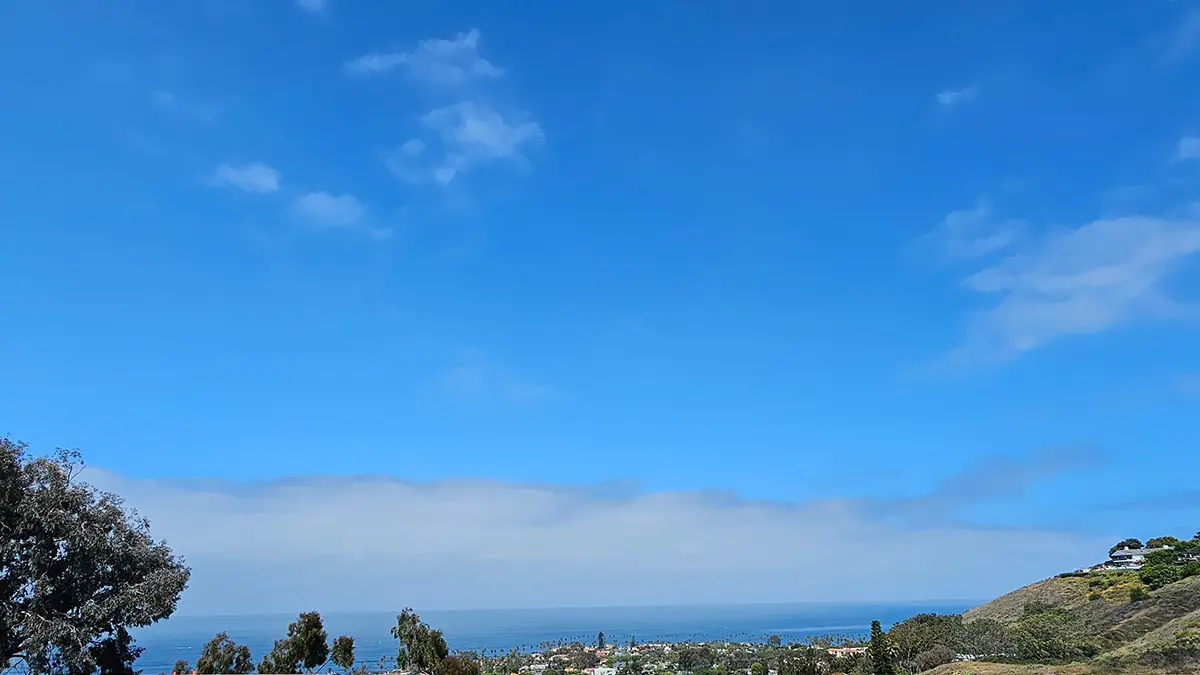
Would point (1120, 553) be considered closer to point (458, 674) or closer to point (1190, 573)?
point (1190, 573)

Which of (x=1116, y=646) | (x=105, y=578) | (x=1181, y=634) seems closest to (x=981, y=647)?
(x=1116, y=646)

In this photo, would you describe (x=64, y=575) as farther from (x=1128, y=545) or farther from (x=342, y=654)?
(x=1128, y=545)

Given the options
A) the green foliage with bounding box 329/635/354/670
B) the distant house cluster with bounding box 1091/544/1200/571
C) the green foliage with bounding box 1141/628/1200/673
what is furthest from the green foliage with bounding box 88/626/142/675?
the distant house cluster with bounding box 1091/544/1200/571

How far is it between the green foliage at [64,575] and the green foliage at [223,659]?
380 inches

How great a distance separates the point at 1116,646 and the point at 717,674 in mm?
26373

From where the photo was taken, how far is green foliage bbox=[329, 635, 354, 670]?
33375 millimetres

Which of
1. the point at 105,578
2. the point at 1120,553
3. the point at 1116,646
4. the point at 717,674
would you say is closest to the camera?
the point at 105,578

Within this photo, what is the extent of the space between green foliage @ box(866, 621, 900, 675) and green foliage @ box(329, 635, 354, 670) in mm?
23230

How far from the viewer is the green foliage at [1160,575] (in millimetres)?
50562

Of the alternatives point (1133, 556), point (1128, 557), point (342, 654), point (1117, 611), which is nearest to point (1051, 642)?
point (1117, 611)

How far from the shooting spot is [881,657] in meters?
36.8

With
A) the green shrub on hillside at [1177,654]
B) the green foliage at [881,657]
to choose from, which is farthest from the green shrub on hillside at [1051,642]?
the green foliage at [881,657]

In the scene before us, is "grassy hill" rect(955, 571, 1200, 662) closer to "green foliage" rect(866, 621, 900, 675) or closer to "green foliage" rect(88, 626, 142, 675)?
"green foliage" rect(866, 621, 900, 675)

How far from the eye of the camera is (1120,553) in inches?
3282
